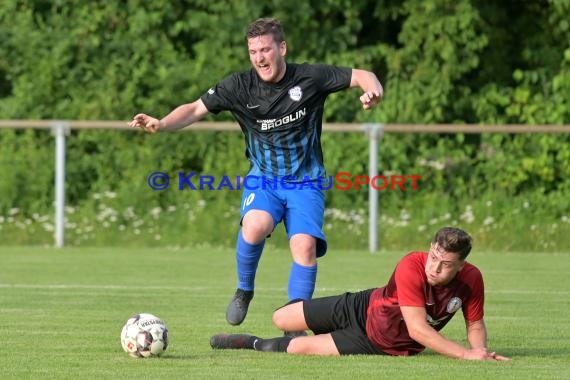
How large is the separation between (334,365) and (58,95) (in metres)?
13.8

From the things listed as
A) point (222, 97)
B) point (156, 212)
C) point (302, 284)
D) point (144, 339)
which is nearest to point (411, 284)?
point (302, 284)

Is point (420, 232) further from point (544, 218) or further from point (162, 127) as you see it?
point (162, 127)

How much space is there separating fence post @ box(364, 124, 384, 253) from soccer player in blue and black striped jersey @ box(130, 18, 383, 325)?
7785 mm

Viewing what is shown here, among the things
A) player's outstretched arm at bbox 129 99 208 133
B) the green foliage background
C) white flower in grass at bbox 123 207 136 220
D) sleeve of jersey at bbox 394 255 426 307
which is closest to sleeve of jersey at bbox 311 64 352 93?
player's outstretched arm at bbox 129 99 208 133

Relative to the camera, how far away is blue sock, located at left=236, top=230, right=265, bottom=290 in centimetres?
852

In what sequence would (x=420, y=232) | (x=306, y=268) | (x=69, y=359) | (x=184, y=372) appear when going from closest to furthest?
(x=184, y=372), (x=69, y=359), (x=306, y=268), (x=420, y=232)

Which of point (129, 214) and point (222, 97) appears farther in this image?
→ point (129, 214)

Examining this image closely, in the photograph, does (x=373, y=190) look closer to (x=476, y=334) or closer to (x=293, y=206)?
(x=293, y=206)

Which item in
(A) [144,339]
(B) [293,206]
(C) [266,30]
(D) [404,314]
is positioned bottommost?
(A) [144,339]

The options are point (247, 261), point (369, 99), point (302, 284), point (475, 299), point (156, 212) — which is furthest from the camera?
point (156, 212)

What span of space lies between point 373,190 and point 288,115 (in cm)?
805

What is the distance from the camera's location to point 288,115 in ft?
27.7

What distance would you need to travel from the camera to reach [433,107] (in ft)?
62.8

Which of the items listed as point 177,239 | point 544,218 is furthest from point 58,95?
point 544,218
